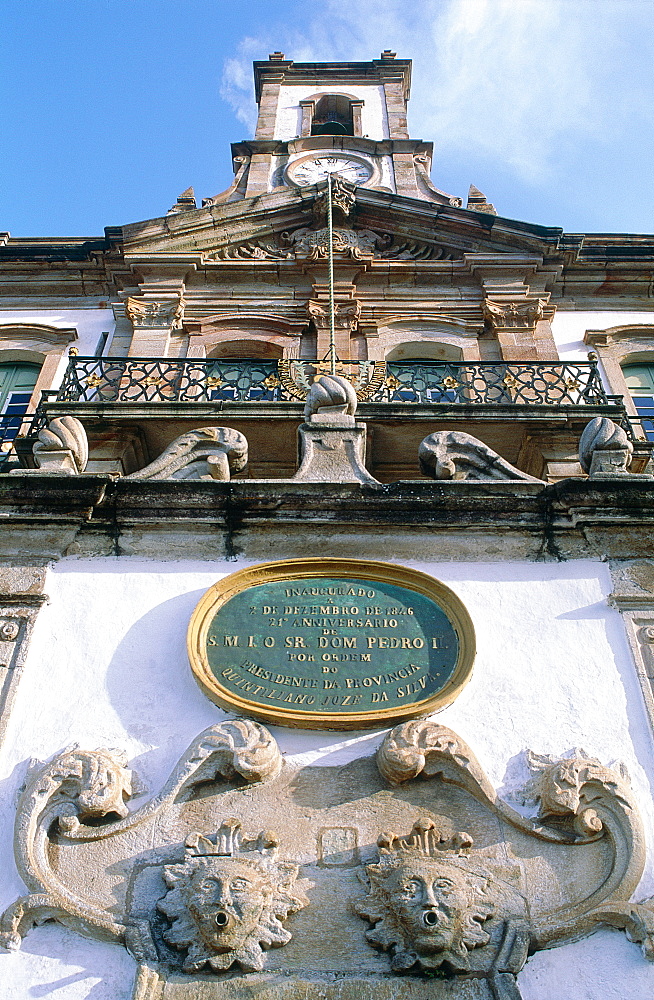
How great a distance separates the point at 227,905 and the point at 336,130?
19.1m

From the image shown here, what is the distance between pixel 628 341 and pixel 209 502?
9.04 m

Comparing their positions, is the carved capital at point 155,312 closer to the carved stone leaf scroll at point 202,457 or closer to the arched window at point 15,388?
the arched window at point 15,388

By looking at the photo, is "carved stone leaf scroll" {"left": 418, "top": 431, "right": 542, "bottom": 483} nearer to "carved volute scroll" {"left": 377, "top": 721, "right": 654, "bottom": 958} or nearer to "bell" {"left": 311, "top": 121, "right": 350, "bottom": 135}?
"carved volute scroll" {"left": 377, "top": 721, "right": 654, "bottom": 958}

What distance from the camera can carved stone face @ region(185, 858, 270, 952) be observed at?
14.9 ft

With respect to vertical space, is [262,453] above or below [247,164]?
below

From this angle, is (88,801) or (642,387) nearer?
(88,801)

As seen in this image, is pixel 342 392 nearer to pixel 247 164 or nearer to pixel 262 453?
pixel 262 453

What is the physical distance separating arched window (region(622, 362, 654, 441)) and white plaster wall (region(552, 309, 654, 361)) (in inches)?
27.8

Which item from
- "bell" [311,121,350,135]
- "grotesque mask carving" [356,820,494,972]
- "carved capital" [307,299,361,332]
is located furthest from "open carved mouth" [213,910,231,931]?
"bell" [311,121,350,135]

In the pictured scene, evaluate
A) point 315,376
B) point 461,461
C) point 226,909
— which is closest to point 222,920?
point 226,909

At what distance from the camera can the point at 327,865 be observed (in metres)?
4.91

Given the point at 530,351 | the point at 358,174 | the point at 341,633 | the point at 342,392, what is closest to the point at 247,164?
the point at 358,174

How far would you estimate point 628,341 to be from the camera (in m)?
13.7

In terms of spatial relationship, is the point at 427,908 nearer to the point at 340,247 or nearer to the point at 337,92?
the point at 340,247
